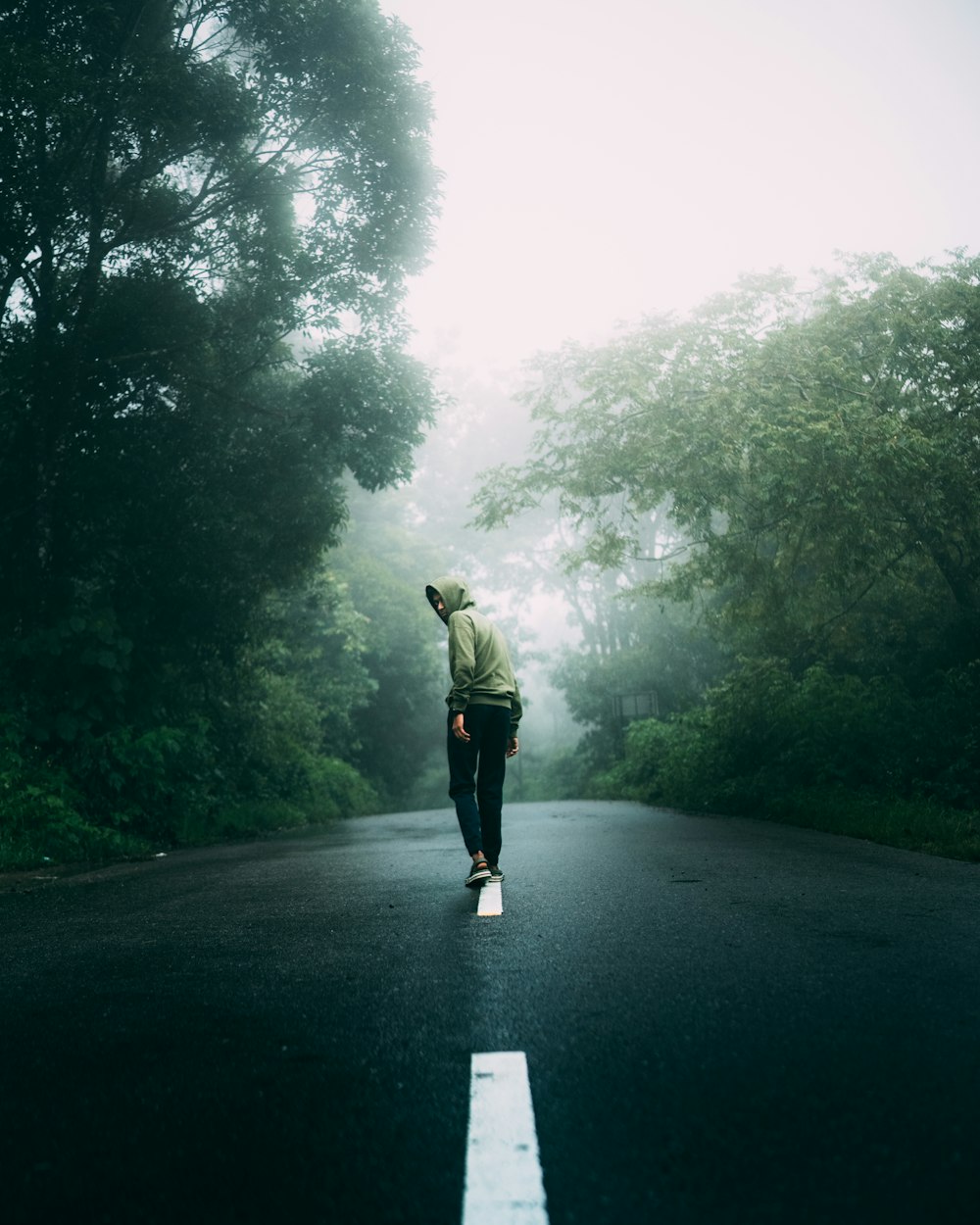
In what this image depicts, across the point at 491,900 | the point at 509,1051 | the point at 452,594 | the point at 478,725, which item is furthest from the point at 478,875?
the point at 509,1051

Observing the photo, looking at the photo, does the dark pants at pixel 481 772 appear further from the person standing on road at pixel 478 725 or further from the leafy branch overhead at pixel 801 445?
the leafy branch overhead at pixel 801 445

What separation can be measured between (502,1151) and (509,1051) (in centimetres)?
70

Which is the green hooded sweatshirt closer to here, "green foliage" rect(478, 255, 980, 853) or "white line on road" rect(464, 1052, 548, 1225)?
"white line on road" rect(464, 1052, 548, 1225)

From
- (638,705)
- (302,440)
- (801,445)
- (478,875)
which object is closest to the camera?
(478,875)

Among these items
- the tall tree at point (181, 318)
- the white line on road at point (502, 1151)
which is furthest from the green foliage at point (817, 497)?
the white line on road at point (502, 1151)

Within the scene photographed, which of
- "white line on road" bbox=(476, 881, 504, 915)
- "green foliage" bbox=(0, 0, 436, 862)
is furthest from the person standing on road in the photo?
"green foliage" bbox=(0, 0, 436, 862)

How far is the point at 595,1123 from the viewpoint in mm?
2369

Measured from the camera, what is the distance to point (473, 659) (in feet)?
22.4

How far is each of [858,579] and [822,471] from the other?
9.42 feet

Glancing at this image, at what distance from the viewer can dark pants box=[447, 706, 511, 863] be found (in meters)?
6.67

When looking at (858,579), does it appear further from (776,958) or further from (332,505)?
(776,958)

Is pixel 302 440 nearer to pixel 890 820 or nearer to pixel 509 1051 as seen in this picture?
pixel 890 820

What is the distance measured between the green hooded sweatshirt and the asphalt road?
1.47m

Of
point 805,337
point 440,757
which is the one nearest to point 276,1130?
point 805,337
